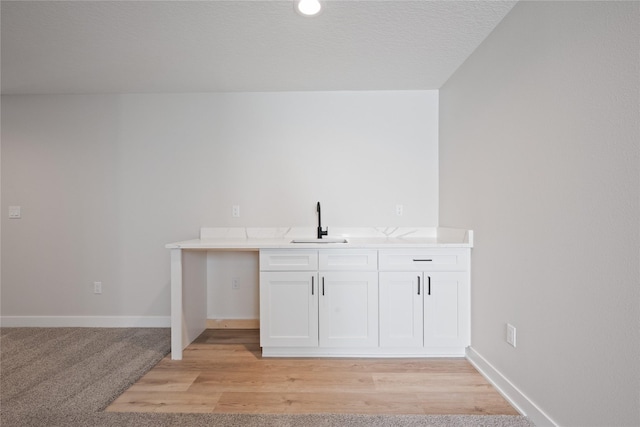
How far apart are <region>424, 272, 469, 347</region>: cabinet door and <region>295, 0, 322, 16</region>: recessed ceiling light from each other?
201cm

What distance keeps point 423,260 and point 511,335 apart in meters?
0.76

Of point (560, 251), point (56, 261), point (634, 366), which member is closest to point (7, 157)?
point (56, 261)

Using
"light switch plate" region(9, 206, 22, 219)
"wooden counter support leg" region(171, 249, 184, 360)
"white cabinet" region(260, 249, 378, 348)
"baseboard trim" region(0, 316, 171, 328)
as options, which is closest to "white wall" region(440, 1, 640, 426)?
"white cabinet" region(260, 249, 378, 348)

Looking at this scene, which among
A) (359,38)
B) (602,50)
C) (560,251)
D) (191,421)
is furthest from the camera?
(359,38)

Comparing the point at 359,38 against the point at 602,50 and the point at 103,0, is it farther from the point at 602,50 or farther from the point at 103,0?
the point at 103,0

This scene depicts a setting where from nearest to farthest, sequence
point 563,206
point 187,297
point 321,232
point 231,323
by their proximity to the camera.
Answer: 1. point 563,206
2. point 187,297
3. point 321,232
4. point 231,323

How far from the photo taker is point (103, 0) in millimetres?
1796

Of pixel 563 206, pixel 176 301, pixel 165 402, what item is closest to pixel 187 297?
pixel 176 301

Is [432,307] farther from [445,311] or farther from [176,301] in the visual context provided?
[176,301]

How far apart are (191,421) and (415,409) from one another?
125 centimetres

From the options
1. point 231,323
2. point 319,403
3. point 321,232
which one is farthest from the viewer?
point 231,323

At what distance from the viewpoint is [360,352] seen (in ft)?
7.99

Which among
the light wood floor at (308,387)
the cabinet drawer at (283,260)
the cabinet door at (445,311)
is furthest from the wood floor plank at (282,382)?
the cabinet drawer at (283,260)

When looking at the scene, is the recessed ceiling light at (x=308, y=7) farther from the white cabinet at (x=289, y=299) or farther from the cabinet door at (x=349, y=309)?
the cabinet door at (x=349, y=309)
